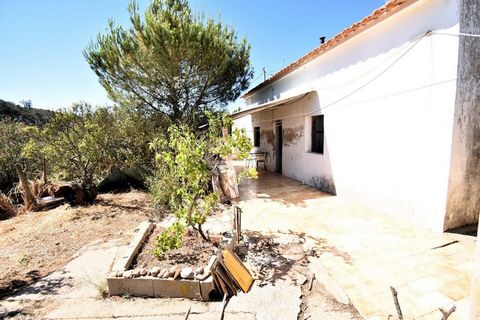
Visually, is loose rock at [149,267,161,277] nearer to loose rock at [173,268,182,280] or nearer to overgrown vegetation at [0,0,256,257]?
loose rock at [173,268,182,280]

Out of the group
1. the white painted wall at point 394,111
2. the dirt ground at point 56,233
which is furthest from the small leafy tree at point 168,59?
the dirt ground at point 56,233

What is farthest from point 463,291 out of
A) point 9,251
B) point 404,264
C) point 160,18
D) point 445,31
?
point 160,18

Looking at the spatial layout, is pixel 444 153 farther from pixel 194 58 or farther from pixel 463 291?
pixel 194 58

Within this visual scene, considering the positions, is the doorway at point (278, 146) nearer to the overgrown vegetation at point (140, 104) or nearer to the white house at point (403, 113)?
the overgrown vegetation at point (140, 104)

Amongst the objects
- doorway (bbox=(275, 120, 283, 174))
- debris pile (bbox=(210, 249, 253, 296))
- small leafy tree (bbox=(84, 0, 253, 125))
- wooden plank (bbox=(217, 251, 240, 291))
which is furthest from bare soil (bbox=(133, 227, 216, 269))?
doorway (bbox=(275, 120, 283, 174))

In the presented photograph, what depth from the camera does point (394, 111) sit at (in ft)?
20.7

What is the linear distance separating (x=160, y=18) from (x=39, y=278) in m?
10.3

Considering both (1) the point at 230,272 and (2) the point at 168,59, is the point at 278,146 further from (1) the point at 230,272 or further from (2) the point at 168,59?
(1) the point at 230,272

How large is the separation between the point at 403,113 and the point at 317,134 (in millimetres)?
4299

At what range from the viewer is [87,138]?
941 centimetres

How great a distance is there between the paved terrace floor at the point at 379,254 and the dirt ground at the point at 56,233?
12.8ft

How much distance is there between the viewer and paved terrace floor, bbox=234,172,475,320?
11.1 ft

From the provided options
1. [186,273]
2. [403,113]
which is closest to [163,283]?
[186,273]

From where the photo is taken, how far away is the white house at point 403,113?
516 cm
